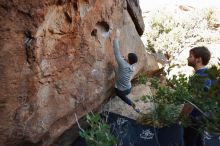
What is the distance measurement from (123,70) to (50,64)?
1.58 meters

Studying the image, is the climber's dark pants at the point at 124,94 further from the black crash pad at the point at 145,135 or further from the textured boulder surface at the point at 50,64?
the black crash pad at the point at 145,135

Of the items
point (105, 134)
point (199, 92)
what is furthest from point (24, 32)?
point (199, 92)

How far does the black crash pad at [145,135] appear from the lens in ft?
16.2

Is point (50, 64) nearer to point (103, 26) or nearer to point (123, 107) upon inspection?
point (103, 26)

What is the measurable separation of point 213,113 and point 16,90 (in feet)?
8.16

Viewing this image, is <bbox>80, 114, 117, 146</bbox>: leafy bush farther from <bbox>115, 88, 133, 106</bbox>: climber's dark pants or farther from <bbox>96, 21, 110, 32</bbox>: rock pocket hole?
<bbox>115, 88, 133, 106</bbox>: climber's dark pants

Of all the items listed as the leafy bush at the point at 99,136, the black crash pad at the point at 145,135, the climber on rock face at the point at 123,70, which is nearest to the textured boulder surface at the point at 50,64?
the climber on rock face at the point at 123,70

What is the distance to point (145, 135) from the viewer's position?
16.9 ft

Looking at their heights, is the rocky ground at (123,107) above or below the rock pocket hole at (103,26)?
below

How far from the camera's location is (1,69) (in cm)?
390

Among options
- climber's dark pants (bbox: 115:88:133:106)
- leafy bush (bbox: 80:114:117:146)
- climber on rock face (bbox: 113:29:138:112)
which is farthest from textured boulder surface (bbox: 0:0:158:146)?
leafy bush (bbox: 80:114:117:146)

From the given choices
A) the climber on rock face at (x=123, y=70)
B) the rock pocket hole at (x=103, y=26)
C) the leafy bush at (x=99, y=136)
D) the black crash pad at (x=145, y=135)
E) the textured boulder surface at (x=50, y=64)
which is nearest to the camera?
the leafy bush at (x=99, y=136)

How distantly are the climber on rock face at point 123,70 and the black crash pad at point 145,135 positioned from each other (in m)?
0.60

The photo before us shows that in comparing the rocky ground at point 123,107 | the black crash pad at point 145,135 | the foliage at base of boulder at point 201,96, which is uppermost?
the foliage at base of boulder at point 201,96
